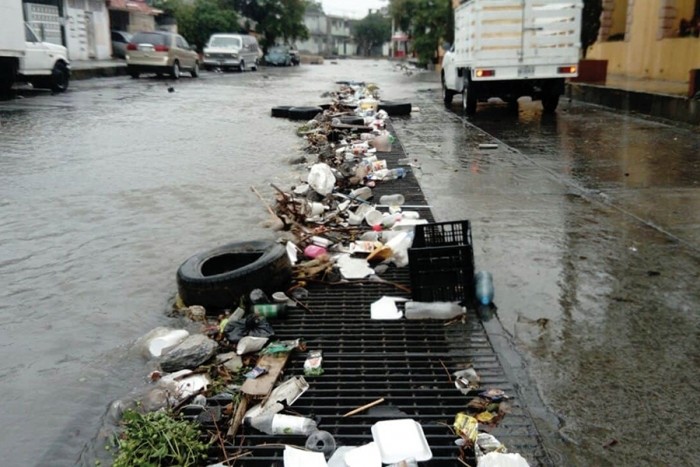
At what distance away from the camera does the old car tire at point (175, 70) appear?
29.5 meters

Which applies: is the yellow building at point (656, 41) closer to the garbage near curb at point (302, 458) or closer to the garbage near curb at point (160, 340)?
the garbage near curb at point (160, 340)

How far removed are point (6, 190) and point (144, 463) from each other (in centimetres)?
577

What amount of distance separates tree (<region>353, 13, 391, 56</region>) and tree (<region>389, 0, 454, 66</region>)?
71.9 m

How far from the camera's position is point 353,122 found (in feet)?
38.2

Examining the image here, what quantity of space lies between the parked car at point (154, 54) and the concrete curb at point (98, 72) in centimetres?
117

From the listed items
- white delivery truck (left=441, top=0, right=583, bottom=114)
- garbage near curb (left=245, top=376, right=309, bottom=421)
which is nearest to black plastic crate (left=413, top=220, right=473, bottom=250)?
garbage near curb (left=245, top=376, right=309, bottom=421)

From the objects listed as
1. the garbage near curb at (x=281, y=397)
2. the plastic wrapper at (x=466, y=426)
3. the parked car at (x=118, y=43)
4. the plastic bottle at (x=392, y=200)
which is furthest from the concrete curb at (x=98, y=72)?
the plastic wrapper at (x=466, y=426)

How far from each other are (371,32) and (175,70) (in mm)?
96871

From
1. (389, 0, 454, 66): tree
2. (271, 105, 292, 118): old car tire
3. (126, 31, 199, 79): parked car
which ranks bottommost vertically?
(271, 105, 292, 118): old car tire

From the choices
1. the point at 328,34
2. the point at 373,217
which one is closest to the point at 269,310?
the point at 373,217

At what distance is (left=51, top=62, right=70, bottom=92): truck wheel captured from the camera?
2025 cm

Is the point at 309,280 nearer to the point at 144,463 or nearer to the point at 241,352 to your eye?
the point at 241,352

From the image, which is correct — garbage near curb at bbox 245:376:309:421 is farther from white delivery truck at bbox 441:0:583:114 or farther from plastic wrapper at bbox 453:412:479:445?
white delivery truck at bbox 441:0:583:114

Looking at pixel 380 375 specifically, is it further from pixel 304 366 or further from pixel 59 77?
pixel 59 77
